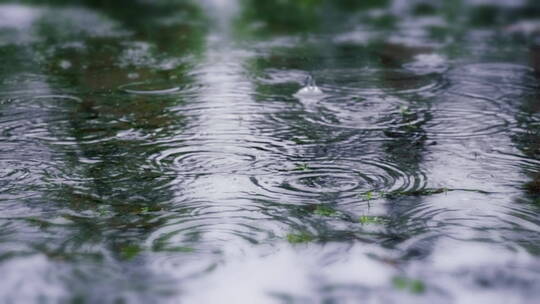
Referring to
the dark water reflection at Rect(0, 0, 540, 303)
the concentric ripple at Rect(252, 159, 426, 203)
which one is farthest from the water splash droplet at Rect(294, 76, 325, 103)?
the concentric ripple at Rect(252, 159, 426, 203)

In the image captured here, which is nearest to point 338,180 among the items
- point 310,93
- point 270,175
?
point 270,175

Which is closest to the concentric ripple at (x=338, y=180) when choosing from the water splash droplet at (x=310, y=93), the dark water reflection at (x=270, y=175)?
the dark water reflection at (x=270, y=175)

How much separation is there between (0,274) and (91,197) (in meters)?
1.05

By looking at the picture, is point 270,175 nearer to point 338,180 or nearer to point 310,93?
point 338,180

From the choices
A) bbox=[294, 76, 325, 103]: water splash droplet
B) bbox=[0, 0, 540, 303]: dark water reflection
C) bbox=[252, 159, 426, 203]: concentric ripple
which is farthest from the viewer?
bbox=[294, 76, 325, 103]: water splash droplet

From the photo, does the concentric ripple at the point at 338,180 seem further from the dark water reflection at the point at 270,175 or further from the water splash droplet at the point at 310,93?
the water splash droplet at the point at 310,93

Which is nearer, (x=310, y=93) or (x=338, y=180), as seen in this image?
(x=338, y=180)

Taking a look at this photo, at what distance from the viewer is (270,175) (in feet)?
16.3

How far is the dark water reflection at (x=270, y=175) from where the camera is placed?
3547 millimetres

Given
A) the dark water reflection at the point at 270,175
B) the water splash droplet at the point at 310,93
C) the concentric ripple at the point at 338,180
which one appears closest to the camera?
the dark water reflection at the point at 270,175

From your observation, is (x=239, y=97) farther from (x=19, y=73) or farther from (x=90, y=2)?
(x=90, y=2)

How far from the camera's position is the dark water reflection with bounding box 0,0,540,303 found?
11.6 ft

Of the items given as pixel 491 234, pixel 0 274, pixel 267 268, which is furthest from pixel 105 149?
pixel 491 234

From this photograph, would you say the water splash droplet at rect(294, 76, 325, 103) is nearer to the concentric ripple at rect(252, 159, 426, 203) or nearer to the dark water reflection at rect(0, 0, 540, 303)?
the dark water reflection at rect(0, 0, 540, 303)
